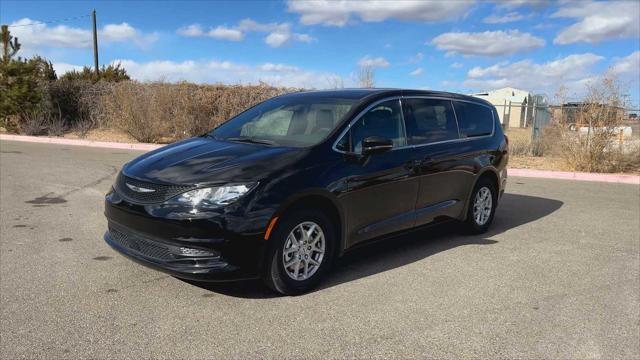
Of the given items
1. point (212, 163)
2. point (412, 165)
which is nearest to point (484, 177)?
point (412, 165)

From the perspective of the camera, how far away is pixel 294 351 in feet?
11.3

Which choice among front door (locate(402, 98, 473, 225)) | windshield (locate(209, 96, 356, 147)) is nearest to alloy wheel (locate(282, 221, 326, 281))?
windshield (locate(209, 96, 356, 147))

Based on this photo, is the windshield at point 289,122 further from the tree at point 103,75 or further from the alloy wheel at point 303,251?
the tree at point 103,75

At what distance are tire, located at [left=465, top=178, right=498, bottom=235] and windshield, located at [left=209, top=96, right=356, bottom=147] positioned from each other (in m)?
2.33

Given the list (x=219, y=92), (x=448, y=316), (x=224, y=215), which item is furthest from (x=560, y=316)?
(x=219, y=92)

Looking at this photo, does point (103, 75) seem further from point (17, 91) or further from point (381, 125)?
point (381, 125)

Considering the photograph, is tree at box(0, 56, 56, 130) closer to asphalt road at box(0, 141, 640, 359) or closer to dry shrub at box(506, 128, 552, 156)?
asphalt road at box(0, 141, 640, 359)

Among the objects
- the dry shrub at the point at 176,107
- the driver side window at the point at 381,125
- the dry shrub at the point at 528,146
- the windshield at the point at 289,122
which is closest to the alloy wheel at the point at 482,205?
the driver side window at the point at 381,125

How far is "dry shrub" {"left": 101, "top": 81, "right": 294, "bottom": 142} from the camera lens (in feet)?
58.6

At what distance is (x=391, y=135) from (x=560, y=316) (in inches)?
86.7

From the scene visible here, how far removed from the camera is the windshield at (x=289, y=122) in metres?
4.87

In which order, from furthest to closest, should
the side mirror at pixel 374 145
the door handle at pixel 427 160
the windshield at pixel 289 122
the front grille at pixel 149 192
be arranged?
the door handle at pixel 427 160 < the windshield at pixel 289 122 < the side mirror at pixel 374 145 < the front grille at pixel 149 192

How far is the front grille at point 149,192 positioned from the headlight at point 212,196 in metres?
0.06

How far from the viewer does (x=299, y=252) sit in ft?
14.2
